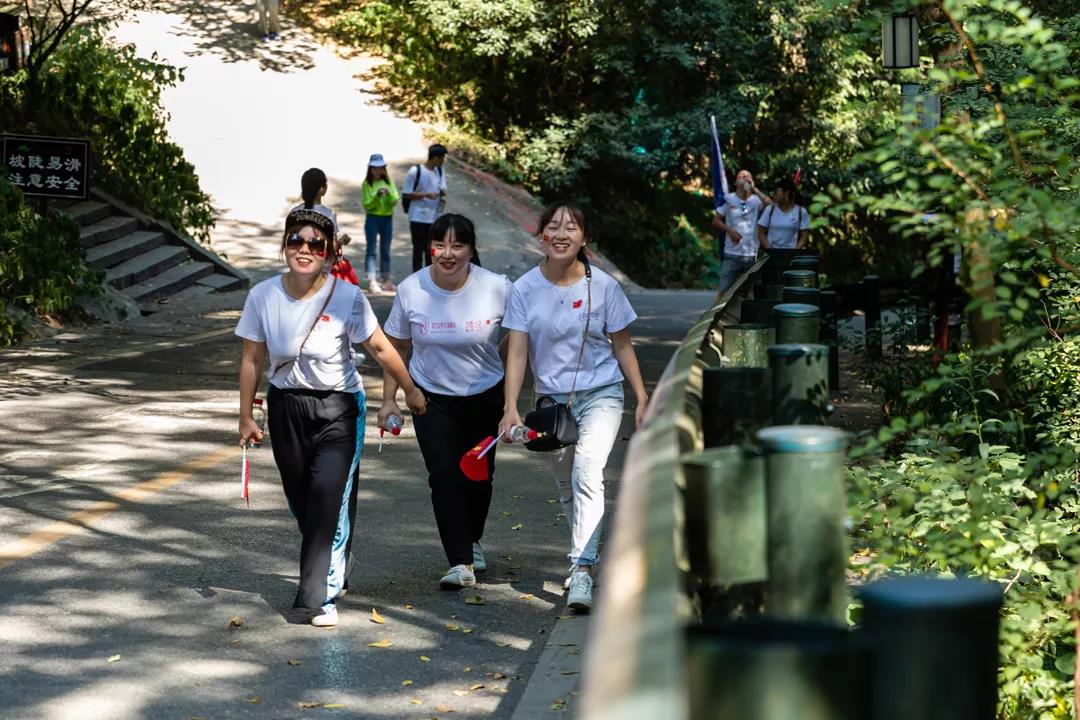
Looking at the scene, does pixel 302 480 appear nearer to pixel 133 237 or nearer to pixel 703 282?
pixel 133 237

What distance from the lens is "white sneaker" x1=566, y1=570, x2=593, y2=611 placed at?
7207 mm

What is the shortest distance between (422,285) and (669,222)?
24360mm

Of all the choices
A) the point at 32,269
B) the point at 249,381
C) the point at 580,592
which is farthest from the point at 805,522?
the point at 32,269

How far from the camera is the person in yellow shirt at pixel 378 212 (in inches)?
869

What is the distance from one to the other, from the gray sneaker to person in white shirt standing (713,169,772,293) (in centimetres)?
923

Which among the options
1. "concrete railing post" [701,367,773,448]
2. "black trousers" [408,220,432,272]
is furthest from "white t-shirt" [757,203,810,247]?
"concrete railing post" [701,367,773,448]

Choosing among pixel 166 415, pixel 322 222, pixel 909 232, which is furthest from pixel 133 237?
pixel 909 232

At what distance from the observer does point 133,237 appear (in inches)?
884

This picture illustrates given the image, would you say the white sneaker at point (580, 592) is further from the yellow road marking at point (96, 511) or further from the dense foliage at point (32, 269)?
the dense foliage at point (32, 269)

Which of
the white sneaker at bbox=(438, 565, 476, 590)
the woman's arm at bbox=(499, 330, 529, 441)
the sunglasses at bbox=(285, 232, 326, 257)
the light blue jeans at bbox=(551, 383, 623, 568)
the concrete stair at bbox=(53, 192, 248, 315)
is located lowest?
the white sneaker at bbox=(438, 565, 476, 590)

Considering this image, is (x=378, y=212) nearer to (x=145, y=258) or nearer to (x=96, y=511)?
(x=145, y=258)

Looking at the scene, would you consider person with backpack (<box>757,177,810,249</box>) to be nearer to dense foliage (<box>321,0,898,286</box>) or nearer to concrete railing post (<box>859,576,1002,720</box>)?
dense foliage (<box>321,0,898,286</box>)

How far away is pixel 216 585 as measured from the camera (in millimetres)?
7598

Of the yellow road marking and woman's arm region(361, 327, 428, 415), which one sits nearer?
woman's arm region(361, 327, 428, 415)
